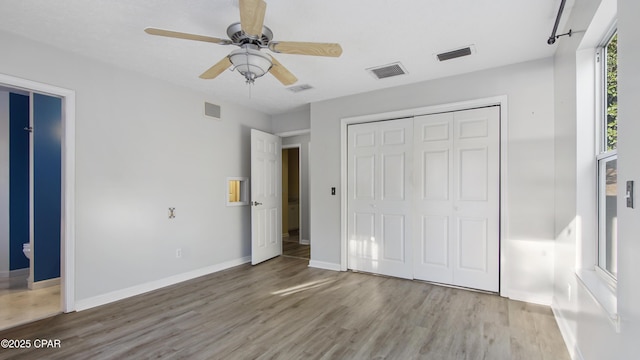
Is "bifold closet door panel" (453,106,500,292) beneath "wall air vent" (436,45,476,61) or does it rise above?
beneath

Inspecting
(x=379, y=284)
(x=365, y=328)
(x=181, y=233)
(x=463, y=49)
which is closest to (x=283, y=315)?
(x=365, y=328)

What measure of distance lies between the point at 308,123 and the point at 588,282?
4.17 metres

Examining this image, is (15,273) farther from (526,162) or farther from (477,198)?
(526,162)

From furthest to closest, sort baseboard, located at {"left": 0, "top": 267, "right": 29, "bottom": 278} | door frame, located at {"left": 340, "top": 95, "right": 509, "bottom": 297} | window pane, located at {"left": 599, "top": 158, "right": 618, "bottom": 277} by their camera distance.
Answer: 1. baseboard, located at {"left": 0, "top": 267, "right": 29, "bottom": 278}
2. door frame, located at {"left": 340, "top": 95, "right": 509, "bottom": 297}
3. window pane, located at {"left": 599, "top": 158, "right": 618, "bottom": 277}

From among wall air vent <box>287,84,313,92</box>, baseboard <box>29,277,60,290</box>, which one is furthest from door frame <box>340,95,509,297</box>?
baseboard <box>29,277,60,290</box>

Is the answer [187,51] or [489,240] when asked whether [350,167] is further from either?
[187,51]

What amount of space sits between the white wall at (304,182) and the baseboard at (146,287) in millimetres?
2118

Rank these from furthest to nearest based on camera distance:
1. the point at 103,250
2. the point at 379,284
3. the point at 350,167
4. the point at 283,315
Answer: the point at 350,167
the point at 379,284
the point at 103,250
the point at 283,315

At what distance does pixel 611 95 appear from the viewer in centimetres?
198

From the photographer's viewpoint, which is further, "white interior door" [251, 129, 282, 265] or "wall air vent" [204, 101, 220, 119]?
"white interior door" [251, 129, 282, 265]

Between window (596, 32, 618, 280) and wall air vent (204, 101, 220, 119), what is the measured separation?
4304mm

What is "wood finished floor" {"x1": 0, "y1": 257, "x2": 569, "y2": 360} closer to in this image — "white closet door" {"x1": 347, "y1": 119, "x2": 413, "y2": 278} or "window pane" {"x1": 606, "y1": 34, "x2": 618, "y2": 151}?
"white closet door" {"x1": 347, "y1": 119, "x2": 413, "y2": 278}

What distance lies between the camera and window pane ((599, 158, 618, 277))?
1.87 meters

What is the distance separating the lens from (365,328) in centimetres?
260
